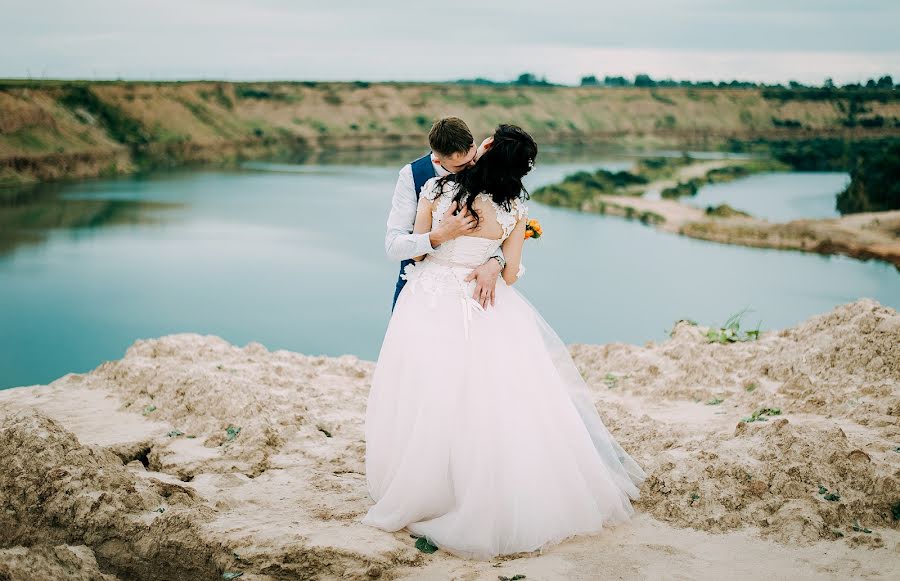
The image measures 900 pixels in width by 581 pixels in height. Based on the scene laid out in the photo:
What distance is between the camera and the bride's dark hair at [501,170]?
320 cm

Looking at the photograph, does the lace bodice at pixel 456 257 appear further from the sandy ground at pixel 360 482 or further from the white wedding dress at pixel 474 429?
the sandy ground at pixel 360 482

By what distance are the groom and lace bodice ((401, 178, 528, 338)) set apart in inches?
1.4

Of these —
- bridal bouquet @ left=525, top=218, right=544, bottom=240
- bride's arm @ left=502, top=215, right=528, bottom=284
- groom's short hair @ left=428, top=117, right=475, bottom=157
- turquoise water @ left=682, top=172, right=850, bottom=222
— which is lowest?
bride's arm @ left=502, top=215, right=528, bottom=284

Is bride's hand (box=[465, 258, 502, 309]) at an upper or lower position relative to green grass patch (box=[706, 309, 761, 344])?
upper

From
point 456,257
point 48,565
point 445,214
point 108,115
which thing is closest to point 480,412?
point 456,257

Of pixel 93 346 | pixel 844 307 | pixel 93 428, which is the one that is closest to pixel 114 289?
pixel 93 346

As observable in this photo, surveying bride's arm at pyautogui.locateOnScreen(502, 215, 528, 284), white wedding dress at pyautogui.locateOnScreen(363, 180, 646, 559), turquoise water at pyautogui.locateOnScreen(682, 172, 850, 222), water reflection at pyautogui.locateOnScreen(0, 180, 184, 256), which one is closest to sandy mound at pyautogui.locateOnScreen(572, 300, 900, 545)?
white wedding dress at pyautogui.locateOnScreen(363, 180, 646, 559)

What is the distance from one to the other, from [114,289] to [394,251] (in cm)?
1545

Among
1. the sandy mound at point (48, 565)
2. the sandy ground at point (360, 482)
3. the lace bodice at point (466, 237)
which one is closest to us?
the sandy mound at point (48, 565)

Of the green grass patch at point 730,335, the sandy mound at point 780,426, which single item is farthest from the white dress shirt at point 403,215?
the green grass patch at point 730,335

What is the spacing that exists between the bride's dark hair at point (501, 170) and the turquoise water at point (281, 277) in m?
8.75

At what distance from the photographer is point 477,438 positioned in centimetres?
318

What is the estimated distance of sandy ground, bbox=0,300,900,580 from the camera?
9.60 ft

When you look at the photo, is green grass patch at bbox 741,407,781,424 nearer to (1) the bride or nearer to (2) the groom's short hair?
(1) the bride
